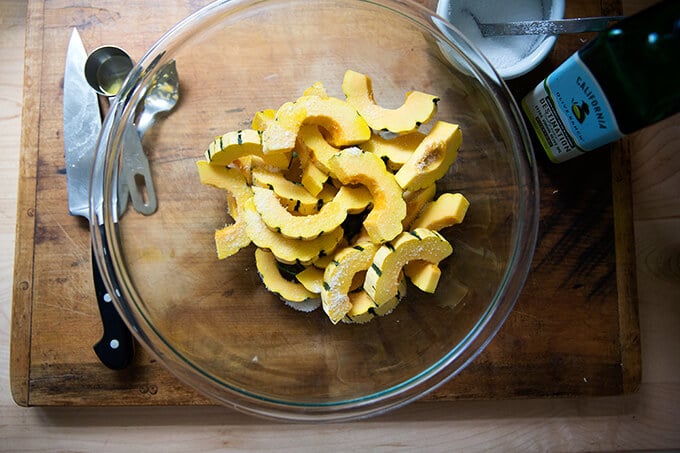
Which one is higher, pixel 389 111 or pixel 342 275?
pixel 389 111

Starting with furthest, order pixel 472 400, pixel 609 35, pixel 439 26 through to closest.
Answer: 1. pixel 472 400
2. pixel 439 26
3. pixel 609 35

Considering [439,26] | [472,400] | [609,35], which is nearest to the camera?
[609,35]

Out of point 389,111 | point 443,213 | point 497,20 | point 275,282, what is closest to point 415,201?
point 443,213

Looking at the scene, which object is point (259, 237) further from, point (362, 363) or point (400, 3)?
point (400, 3)

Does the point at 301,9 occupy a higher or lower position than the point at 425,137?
higher

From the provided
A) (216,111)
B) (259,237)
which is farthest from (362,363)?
(216,111)

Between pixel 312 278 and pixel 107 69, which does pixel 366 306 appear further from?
pixel 107 69
